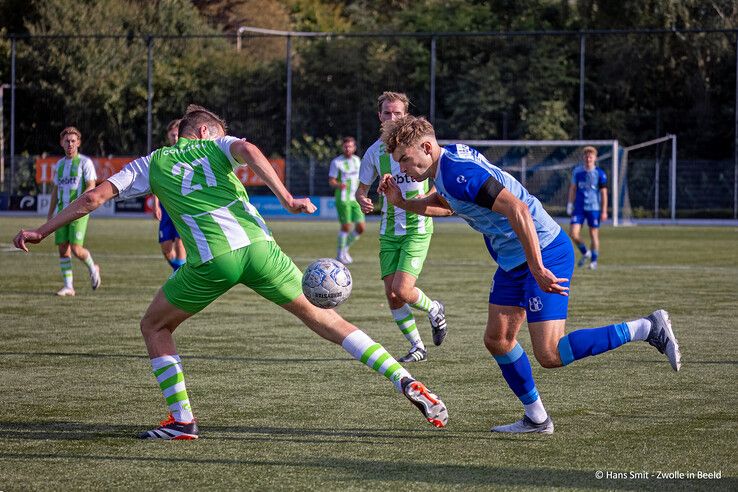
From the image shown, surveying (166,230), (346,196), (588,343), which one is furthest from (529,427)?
(346,196)

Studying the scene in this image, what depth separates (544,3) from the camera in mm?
50281

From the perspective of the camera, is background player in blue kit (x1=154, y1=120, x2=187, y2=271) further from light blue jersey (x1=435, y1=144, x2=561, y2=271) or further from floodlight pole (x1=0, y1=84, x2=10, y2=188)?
floodlight pole (x1=0, y1=84, x2=10, y2=188)

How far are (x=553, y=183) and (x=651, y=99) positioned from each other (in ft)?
27.4

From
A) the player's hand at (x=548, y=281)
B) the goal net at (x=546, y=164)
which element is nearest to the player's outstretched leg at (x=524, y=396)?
the player's hand at (x=548, y=281)

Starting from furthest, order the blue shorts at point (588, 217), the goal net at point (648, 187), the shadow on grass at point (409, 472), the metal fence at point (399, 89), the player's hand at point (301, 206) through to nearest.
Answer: the metal fence at point (399, 89)
the goal net at point (648, 187)
the blue shorts at point (588, 217)
the player's hand at point (301, 206)
the shadow on grass at point (409, 472)

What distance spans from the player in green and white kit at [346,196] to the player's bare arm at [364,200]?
10554 millimetres

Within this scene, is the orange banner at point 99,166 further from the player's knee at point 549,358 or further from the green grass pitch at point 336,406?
the player's knee at point 549,358

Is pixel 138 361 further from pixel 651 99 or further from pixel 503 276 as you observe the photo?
pixel 651 99

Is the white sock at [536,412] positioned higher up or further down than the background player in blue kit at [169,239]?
further down

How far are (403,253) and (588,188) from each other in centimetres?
1167

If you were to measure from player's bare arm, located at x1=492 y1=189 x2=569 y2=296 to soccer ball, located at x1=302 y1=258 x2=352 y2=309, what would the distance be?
1323mm

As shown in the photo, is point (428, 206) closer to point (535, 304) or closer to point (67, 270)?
point (535, 304)

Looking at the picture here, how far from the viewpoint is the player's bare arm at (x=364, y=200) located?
888cm

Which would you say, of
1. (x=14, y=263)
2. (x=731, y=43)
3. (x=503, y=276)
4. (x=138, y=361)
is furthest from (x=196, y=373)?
(x=731, y=43)
